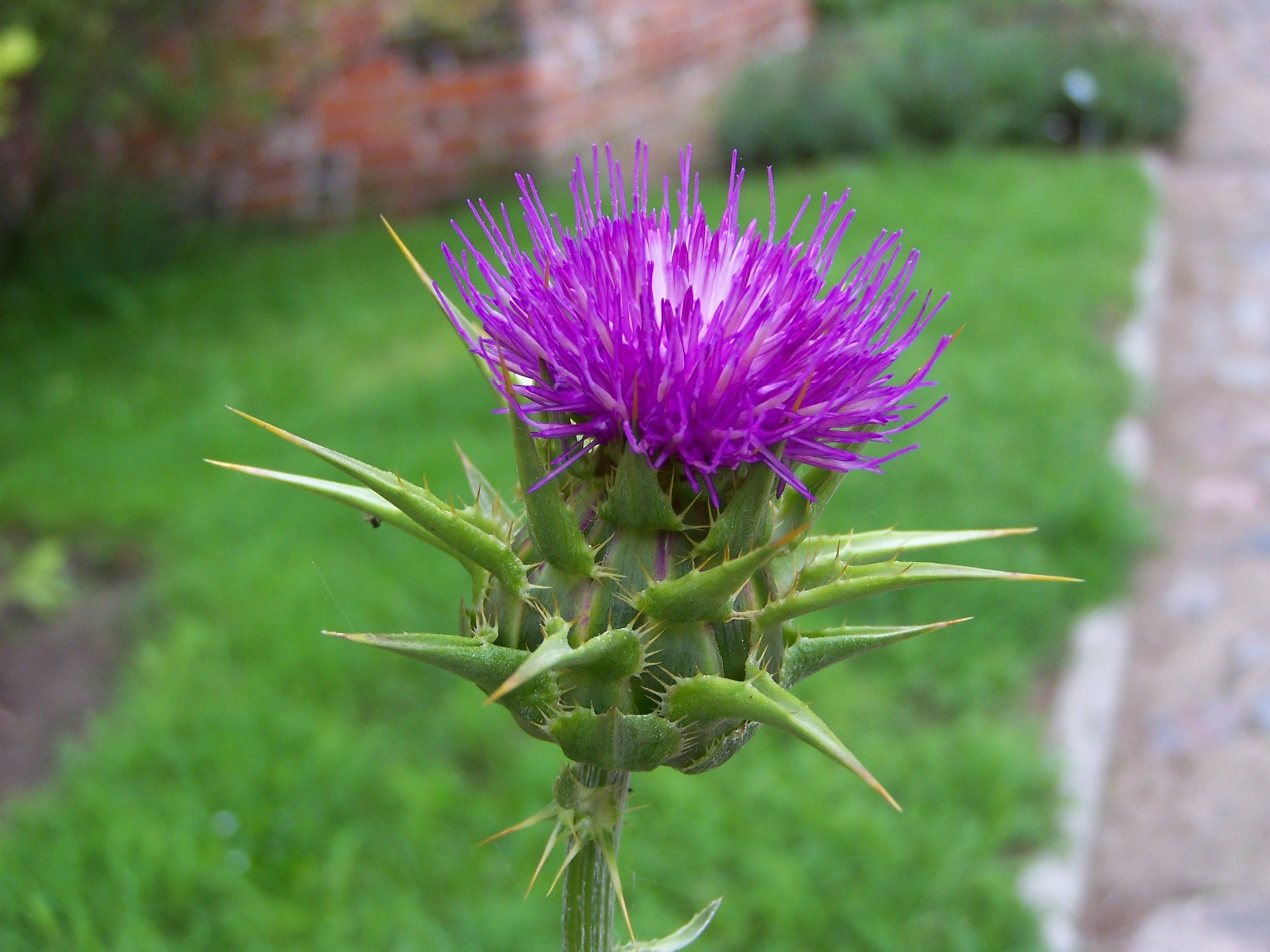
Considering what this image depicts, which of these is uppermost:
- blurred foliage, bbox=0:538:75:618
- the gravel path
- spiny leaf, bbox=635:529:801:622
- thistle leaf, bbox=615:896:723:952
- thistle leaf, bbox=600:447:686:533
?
thistle leaf, bbox=600:447:686:533

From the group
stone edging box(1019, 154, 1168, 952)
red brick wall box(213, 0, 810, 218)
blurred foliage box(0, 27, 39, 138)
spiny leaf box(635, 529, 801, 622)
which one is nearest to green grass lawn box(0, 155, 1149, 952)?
stone edging box(1019, 154, 1168, 952)

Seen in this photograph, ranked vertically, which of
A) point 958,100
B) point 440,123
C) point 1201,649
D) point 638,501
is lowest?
point 1201,649

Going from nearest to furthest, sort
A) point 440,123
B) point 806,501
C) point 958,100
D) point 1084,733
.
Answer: point 806,501
point 1084,733
point 440,123
point 958,100

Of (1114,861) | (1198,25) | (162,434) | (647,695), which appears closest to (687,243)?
(647,695)

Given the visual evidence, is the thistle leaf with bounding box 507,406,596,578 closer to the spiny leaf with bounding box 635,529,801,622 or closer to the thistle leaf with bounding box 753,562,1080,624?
the spiny leaf with bounding box 635,529,801,622

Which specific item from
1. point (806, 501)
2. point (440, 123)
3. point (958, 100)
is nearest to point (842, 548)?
point (806, 501)

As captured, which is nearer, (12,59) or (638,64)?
(12,59)

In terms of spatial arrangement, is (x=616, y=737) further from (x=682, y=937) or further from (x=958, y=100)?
(x=958, y=100)

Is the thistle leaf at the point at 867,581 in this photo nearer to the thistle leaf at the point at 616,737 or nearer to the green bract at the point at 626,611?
the green bract at the point at 626,611
